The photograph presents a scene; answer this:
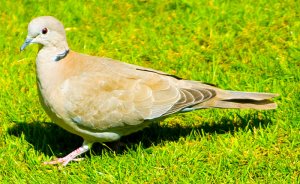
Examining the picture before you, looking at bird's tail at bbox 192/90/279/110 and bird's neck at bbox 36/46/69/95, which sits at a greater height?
bird's neck at bbox 36/46/69/95

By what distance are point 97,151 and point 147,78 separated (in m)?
0.74

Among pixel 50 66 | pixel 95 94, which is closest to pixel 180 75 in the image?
pixel 95 94

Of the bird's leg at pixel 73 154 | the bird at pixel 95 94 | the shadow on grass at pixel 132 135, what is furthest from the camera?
the shadow on grass at pixel 132 135

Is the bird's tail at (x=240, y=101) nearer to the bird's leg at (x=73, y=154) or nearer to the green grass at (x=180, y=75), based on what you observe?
the green grass at (x=180, y=75)

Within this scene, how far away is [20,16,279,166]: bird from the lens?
181 inches

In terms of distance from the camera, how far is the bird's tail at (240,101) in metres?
4.89

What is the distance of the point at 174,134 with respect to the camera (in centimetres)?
516

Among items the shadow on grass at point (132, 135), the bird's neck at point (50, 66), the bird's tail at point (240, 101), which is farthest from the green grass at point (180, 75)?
the bird's neck at point (50, 66)

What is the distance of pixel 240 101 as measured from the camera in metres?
4.93

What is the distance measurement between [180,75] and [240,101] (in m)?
1.21

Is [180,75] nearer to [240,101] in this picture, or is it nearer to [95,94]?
[240,101]

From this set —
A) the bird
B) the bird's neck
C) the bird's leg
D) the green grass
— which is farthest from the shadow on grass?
the bird's neck

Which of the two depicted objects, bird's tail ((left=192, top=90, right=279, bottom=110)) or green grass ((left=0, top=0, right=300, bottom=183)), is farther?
bird's tail ((left=192, top=90, right=279, bottom=110))

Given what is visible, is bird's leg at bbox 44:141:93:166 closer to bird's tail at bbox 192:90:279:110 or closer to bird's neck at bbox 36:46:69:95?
bird's neck at bbox 36:46:69:95
